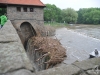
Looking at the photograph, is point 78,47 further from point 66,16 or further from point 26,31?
point 66,16

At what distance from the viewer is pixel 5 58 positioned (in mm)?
1512

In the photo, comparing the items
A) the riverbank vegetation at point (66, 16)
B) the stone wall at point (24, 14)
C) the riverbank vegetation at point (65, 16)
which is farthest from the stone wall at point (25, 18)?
the riverbank vegetation at point (66, 16)

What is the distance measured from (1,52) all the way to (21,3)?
13.9 meters

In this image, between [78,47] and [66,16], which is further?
[66,16]

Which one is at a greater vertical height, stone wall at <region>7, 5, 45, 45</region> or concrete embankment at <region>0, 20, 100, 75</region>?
stone wall at <region>7, 5, 45, 45</region>

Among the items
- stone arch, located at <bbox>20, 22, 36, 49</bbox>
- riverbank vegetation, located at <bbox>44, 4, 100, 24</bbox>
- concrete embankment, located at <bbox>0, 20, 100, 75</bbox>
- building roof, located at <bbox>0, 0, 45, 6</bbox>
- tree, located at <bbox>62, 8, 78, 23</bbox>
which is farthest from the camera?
tree, located at <bbox>62, 8, 78, 23</bbox>

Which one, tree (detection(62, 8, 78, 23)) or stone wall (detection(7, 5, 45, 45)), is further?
tree (detection(62, 8, 78, 23))

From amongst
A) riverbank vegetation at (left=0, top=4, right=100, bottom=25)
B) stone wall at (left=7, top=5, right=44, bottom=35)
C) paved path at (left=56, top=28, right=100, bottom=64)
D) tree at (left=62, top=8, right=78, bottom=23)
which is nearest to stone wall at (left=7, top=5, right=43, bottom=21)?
stone wall at (left=7, top=5, right=44, bottom=35)

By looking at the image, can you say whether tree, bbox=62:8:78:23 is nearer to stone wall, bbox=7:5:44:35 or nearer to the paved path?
the paved path

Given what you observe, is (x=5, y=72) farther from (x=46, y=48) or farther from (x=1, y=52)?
(x=46, y=48)

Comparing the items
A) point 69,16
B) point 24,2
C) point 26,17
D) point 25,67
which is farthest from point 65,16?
point 25,67

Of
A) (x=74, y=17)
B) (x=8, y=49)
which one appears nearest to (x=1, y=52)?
(x=8, y=49)

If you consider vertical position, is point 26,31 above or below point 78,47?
above

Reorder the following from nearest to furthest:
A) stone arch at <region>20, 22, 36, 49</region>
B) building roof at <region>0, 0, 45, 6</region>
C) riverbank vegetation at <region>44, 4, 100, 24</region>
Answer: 1. building roof at <region>0, 0, 45, 6</region>
2. stone arch at <region>20, 22, 36, 49</region>
3. riverbank vegetation at <region>44, 4, 100, 24</region>
